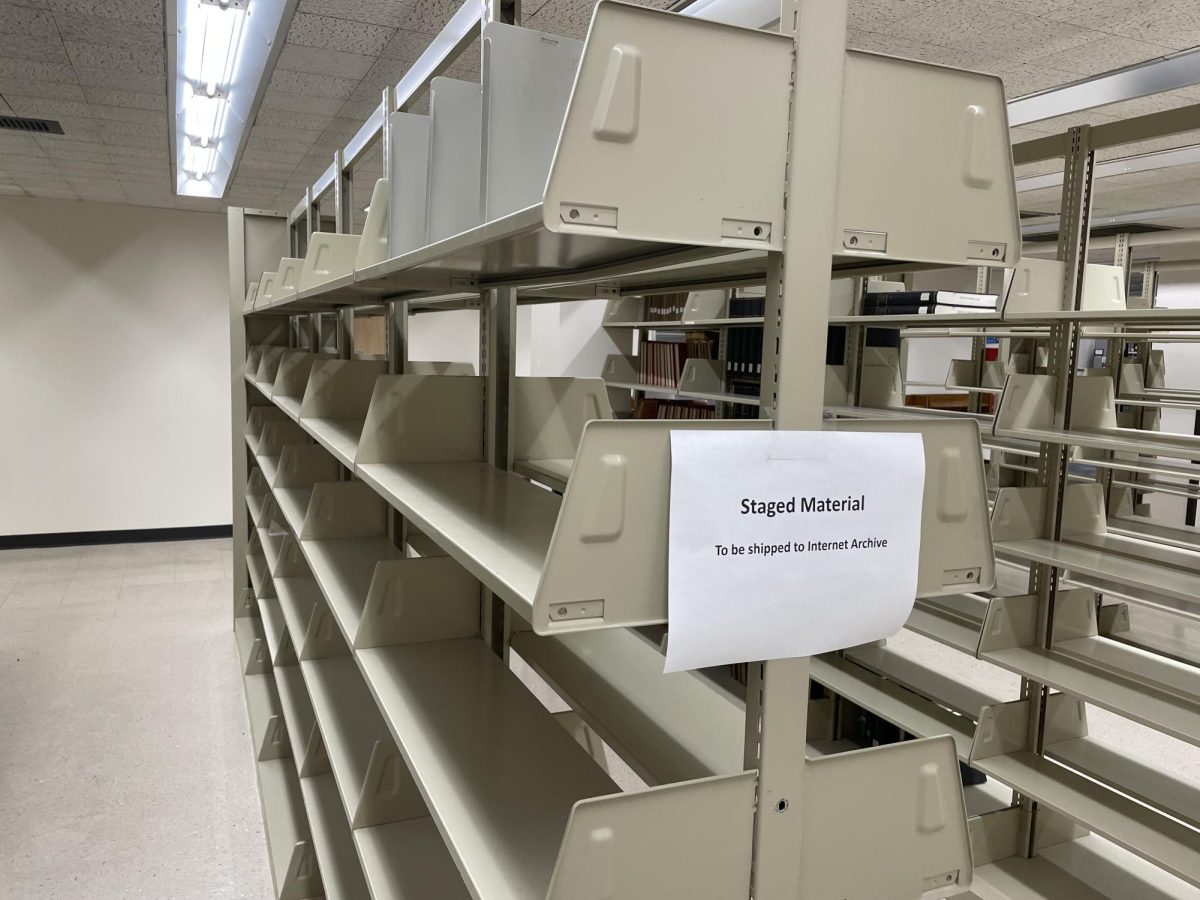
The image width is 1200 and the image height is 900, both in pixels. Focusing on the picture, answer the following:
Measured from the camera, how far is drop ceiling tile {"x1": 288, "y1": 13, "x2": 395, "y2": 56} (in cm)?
266

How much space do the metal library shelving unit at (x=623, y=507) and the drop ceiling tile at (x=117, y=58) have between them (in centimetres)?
119

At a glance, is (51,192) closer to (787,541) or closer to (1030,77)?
(1030,77)

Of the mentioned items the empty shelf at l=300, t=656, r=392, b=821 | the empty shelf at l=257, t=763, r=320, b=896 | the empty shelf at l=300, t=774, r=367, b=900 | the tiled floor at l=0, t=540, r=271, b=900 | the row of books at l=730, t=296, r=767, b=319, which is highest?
the row of books at l=730, t=296, r=767, b=319

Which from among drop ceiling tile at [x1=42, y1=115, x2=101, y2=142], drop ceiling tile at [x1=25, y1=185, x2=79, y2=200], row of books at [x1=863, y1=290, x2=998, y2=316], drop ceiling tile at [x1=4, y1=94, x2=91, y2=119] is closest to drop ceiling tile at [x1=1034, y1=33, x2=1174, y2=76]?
row of books at [x1=863, y1=290, x2=998, y2=316]

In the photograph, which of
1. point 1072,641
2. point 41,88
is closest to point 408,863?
point 1072,641

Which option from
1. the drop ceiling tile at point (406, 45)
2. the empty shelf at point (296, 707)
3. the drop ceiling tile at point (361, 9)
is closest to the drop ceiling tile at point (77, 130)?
the drop ceiling tile at point (406, 45)

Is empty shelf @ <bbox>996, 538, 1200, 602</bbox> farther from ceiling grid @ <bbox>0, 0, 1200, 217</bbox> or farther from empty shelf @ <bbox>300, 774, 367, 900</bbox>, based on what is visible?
empty shelf @ <bbox>300, 774, 367, 900</bbox>

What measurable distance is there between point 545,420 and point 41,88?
2779mm

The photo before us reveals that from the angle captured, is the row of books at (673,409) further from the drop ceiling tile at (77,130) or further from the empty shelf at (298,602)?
the drop ceiling tile at (77,130)

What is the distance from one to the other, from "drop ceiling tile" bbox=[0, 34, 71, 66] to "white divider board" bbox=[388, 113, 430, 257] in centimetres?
190

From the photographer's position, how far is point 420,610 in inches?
68.2

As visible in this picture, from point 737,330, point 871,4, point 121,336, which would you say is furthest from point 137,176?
point 871,4

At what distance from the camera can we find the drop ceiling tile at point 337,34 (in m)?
2.66

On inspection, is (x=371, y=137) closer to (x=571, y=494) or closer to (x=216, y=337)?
(x=571, y=494)
